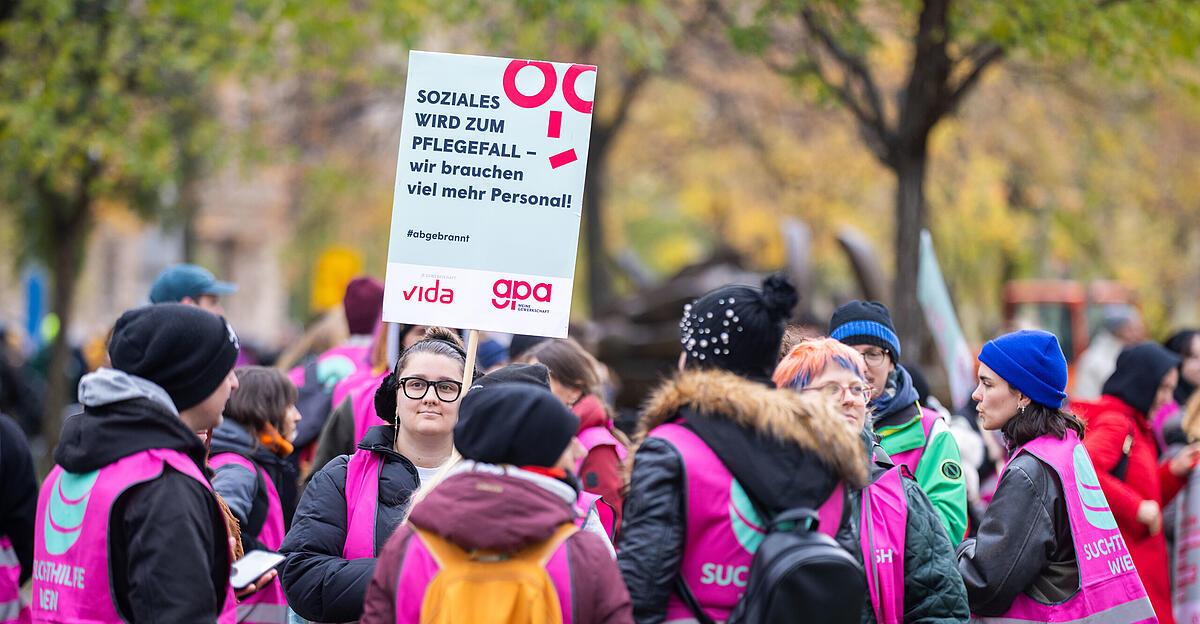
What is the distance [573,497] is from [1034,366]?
2034 mm

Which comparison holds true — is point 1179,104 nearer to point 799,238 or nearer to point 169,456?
point 799,238

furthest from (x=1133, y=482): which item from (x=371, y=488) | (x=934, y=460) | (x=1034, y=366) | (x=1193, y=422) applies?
(x=371, y=488)

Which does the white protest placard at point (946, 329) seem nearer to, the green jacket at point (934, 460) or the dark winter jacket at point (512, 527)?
the green jacket at point (934, 460)

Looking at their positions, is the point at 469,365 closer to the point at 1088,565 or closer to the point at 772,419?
the point at 772,419

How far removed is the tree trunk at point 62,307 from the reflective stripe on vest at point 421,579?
11.0m

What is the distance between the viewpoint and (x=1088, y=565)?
461 centimetres

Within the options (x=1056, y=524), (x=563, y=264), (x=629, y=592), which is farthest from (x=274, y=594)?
(x=1056, y=524)

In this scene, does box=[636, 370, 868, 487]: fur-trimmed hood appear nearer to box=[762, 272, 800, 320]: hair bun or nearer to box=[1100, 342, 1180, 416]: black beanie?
box=[762, 272, 800, 320]: hair bun

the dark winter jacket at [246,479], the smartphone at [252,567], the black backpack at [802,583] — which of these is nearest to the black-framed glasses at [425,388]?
the smartphone at [252,567]

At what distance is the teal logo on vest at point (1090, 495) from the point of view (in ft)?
15.3

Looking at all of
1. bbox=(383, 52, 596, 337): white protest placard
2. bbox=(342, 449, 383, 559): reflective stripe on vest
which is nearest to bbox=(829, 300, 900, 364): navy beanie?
bbox=(383, 52, 596, 337): white protest placard

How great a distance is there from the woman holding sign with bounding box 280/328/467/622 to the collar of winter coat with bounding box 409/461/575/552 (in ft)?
2.76

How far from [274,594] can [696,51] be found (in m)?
15.8

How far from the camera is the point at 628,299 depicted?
17.4m
